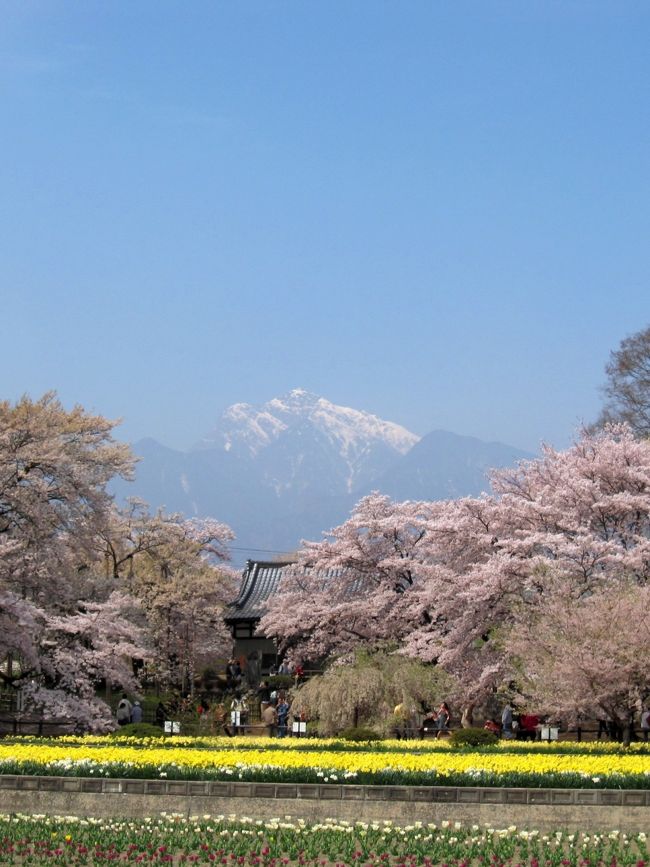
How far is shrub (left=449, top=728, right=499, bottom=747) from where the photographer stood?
2994 cm

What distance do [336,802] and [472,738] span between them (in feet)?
28.1

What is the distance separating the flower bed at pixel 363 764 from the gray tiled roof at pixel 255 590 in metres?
37.0

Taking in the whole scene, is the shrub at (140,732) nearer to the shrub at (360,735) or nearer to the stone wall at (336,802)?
the shrub at (360,735)

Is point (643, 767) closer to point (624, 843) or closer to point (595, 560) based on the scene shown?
point (624, 843)

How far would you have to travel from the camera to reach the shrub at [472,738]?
29938 mm

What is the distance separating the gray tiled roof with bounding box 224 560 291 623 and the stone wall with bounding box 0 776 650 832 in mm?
42637

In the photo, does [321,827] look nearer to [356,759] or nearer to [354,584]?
[356,759]

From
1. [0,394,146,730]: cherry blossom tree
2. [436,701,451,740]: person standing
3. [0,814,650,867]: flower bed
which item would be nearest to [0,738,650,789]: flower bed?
[0,814,650,867]: flower bed

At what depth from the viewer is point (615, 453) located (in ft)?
141

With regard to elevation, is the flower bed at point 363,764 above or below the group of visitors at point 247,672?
below

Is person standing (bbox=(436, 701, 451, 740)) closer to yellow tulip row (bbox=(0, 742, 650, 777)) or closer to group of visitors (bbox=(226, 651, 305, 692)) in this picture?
yellow tulip row (bbox=(0, 742, 650, 777))

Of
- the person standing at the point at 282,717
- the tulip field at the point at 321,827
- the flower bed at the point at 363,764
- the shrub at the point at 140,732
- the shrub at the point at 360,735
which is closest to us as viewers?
the tulip field at the point at 321,827

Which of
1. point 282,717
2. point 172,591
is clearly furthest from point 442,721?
point 172,591

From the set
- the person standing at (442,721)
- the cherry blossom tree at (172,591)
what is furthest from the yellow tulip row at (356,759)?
the cherry blossom tree at (172,591)
